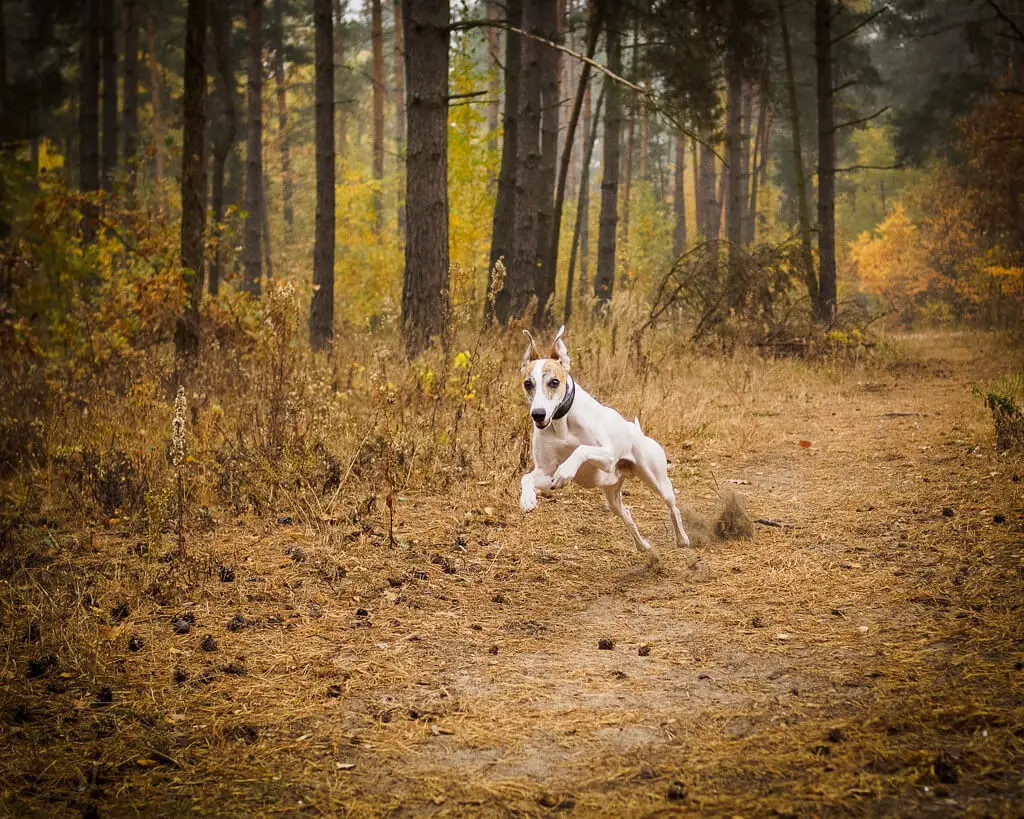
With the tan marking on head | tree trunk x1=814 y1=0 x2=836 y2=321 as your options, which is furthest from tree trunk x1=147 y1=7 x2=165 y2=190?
the tan marking on head

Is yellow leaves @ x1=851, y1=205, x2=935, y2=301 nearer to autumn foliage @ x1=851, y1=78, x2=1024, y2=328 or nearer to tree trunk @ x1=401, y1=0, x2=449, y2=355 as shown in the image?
autumn foliage @ x1=851, y1=78, x2=1024, y2=328

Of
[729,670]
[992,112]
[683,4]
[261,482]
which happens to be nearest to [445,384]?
[261,482]

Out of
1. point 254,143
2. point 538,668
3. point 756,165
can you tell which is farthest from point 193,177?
point 756,165

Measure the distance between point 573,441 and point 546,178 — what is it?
12049 millimetres

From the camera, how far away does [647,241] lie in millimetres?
31859

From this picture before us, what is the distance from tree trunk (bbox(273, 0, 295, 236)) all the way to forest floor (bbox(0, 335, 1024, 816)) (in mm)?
21980

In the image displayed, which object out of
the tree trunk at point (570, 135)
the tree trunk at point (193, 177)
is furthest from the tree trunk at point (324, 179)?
the tree trunk at point (193, 177)

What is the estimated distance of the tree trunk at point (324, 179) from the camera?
53.0ft

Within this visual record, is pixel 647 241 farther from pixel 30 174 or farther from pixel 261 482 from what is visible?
pixel 261 482

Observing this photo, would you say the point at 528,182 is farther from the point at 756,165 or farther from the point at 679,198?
the point at 679,198

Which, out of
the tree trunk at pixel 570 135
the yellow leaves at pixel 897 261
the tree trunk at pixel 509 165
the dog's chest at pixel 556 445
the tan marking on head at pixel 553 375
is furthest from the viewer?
the yellow leaves at pixel 897 261

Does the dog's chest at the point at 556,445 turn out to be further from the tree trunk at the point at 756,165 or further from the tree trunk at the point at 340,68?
the tree trunk at the point at 756,165

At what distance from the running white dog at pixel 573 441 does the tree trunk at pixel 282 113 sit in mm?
22375

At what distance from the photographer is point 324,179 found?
635 inches
